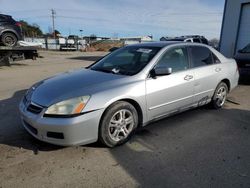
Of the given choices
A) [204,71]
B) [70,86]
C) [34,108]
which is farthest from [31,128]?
[204,71]

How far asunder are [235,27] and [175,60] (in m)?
11.1

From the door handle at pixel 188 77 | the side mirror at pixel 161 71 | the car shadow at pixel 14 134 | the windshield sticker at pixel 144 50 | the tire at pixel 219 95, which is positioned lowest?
the car shadow at pixel 14 134

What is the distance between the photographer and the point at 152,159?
127 inches

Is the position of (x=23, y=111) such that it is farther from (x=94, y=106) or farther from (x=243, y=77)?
(x=243, y=77)

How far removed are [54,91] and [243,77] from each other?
279 inches

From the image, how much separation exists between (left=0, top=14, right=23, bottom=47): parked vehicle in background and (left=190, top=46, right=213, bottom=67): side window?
1070cm

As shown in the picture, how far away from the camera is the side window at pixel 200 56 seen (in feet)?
15.3

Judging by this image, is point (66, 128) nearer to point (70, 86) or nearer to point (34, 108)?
point (34, 108)

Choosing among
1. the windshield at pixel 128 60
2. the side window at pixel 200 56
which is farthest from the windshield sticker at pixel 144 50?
the side window at pixel 200 56

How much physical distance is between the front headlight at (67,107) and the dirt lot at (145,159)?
0.64 meters

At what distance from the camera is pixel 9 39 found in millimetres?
12562

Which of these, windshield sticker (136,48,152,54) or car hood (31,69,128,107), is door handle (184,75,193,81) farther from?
car hood (31,69,128,107)

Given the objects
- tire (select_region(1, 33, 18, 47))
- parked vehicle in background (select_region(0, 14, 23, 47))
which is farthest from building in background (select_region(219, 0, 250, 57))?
tire (select_region(1, 33, 18, 47))

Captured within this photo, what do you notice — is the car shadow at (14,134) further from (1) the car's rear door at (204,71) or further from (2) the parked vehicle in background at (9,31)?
(2) the parked vehicle in background at (9,31)
